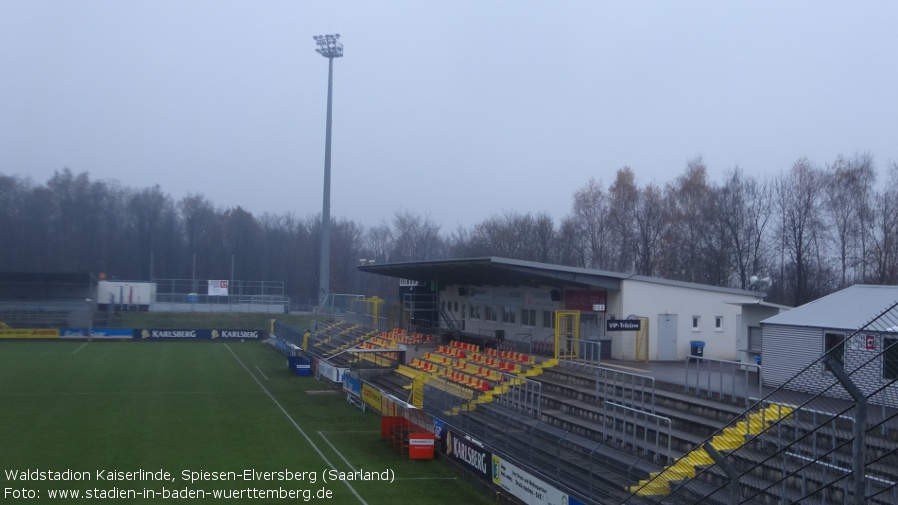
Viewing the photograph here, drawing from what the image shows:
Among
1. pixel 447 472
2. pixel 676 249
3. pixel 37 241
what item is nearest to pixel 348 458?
pixel 447 472

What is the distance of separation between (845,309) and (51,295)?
222 feet

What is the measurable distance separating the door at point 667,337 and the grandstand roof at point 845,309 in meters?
7.70

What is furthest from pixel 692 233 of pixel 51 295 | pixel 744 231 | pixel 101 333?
pixel 51 295

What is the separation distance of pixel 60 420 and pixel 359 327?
2580 cm

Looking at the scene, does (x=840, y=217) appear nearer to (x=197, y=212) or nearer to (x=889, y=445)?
(x=889, y=445)

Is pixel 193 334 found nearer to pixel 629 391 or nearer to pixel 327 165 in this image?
pixel 327 165

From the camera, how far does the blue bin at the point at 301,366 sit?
1500 inches

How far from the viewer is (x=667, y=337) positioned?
25.3m

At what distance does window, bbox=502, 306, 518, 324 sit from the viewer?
32.0m

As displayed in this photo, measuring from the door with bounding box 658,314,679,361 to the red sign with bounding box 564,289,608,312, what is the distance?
187 centimetres

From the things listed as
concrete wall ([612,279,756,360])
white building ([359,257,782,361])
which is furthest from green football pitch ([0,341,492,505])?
concrete wall ([612,279,756,360])

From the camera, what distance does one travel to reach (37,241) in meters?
88.6

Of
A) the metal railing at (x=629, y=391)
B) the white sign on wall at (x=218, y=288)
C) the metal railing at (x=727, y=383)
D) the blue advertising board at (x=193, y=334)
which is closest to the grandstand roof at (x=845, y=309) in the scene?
the metal railing at (x=727, y=383)

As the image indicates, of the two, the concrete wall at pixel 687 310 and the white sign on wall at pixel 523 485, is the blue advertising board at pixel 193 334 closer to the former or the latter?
the concrete wall at pixel 687 310
